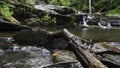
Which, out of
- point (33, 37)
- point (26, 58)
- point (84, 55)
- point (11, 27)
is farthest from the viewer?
point (11, 27)

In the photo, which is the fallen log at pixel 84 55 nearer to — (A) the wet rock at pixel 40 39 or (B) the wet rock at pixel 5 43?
(A) the wet rock at pixel 40 39

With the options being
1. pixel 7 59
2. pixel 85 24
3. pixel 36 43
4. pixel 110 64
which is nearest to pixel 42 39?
pixel 36 43

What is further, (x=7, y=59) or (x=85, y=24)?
(x=85, y=24)

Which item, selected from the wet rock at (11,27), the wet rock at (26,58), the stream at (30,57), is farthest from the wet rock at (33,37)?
the wet rock at (11,27)

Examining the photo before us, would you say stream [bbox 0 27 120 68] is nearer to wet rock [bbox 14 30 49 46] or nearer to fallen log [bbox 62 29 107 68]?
wet rock [bbox 14 30 49 46]

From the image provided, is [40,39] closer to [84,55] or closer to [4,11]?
[84,55]

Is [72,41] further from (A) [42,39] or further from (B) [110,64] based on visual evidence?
(A) [42,39]

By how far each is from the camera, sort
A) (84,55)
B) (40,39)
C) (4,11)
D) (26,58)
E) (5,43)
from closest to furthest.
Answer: (84,55)
(26,58)
(40,39)
(5,43)
(4,11)

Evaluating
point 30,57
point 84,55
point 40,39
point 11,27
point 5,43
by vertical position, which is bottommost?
point 11,27

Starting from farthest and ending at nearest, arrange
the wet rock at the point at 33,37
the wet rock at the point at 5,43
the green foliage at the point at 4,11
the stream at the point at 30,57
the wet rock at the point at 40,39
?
the green foliage at the point at 4,11, the wet rock at the point at 33,37, the wet rock at the point at 40,39, the wet rock at the point at 5,43, the stream at the point at 30,57


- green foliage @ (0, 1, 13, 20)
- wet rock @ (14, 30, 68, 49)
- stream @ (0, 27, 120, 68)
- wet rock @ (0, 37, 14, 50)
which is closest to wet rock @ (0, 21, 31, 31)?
green foliage @ (0, 1, 13, 20)

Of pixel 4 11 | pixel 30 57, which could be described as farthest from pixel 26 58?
pixel 4 11

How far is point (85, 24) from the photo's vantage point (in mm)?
28406

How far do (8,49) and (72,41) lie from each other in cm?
353
